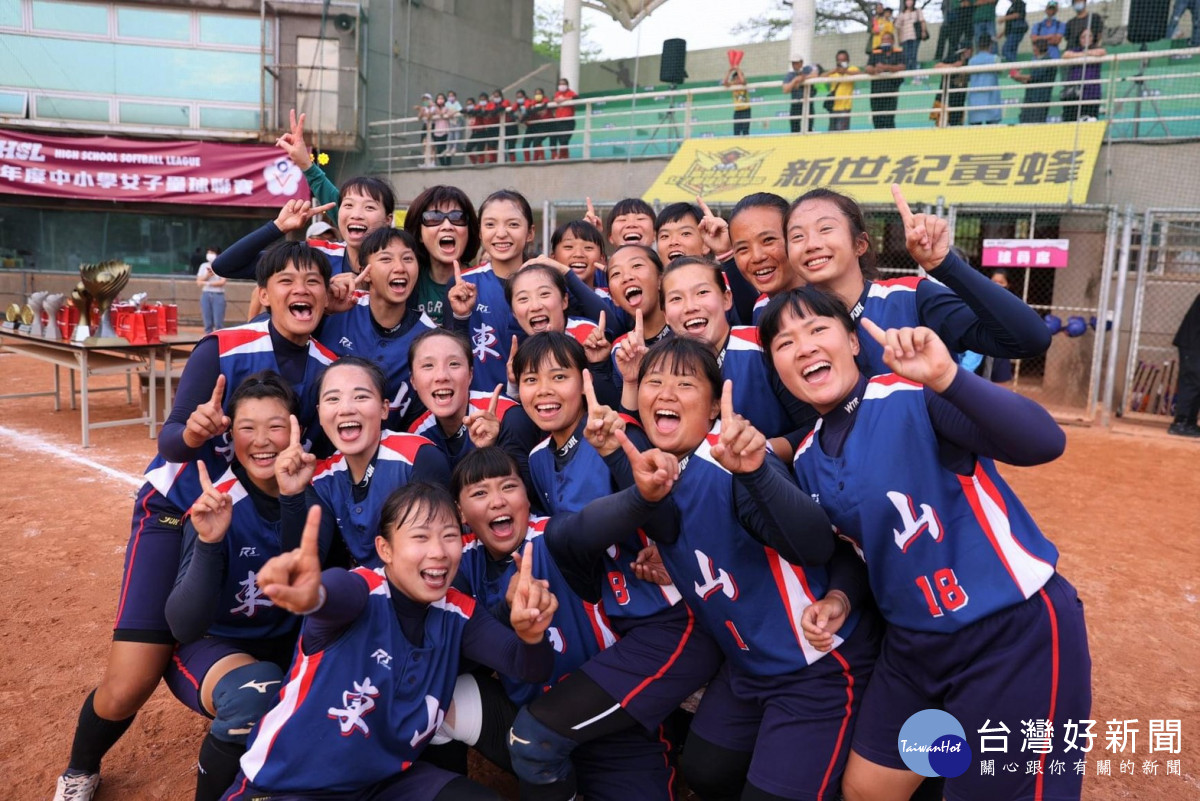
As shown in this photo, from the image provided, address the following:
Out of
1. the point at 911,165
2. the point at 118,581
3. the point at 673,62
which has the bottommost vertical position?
the point at 118,581

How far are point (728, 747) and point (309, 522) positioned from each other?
1502mm

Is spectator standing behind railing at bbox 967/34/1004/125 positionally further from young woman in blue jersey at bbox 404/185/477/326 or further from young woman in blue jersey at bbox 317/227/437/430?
young woman in blue jersey at bbox 317/227/437/430

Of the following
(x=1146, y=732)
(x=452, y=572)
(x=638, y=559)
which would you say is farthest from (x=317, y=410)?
(x=1146, y=732)

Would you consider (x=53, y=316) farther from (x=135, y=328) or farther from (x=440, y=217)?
(x=440, y=217)

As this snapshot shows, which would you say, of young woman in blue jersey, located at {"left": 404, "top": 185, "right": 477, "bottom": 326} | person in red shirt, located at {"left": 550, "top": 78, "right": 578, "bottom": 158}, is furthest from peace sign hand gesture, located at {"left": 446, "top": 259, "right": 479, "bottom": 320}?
person in red shirt, located at {"left": 550, "top": 78, "right": 578, "bottom": 158}

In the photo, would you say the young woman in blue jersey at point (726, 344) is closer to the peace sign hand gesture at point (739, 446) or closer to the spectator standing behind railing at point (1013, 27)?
the peace sign hand gesture at point (739, 446)

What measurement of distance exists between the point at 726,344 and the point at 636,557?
922 millimetres

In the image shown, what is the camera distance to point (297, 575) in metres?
2.21

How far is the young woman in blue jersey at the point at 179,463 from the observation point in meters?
2.99

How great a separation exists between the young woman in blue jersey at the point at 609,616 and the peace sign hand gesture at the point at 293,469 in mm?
854

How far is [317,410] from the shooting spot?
3408mm

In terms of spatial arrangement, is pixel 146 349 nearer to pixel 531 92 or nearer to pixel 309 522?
pixel 309 522

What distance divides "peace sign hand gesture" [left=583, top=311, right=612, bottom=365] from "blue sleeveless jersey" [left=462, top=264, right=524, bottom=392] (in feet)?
2.40

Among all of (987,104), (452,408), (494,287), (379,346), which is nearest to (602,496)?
(452,408)
